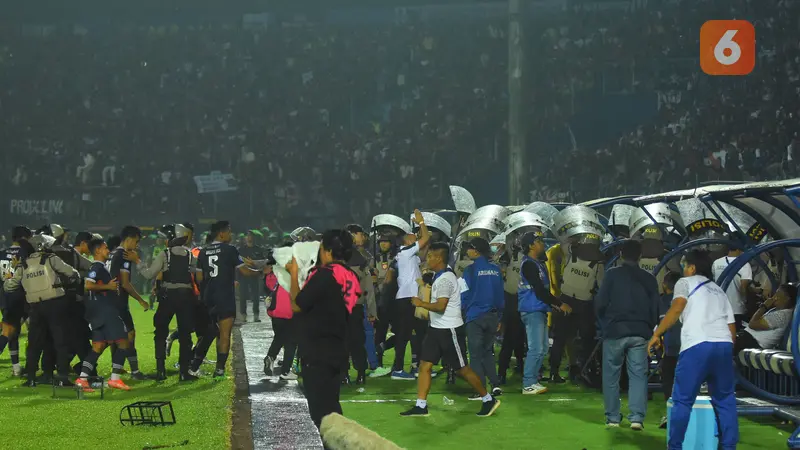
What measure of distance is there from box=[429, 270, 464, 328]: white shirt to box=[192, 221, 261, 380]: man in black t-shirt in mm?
3916

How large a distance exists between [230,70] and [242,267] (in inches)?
1237

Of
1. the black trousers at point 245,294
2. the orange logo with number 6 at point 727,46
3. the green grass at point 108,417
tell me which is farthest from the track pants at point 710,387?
the orange logo with number 6 at point 727,46

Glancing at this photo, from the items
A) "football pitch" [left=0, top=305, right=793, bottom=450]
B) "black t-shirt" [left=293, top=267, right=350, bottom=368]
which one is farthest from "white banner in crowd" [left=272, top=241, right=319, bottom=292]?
"football pitch" [left=0, top=305, right=793, bottom=450]

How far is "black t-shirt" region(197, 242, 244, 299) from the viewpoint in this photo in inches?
600

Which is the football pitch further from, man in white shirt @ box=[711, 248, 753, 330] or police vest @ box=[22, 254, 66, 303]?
man in white shirt @ box=[711, 248, 753, 330]

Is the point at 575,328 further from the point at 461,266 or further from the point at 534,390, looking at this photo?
the point at 461,266

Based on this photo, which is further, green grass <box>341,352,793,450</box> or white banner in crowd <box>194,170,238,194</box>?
white banner in crowd <box>194,170,238,194</box>

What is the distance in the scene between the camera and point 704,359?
902 centimetres

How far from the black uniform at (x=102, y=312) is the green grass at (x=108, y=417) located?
0.67 meters

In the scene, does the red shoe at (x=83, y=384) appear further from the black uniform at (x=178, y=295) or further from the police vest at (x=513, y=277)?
the police vest at (x=513, y=277)

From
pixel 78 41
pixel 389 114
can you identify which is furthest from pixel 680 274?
pixel 78 41

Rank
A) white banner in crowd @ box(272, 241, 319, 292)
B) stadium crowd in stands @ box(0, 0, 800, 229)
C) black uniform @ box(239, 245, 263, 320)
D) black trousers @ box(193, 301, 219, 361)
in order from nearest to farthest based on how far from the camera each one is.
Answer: white banner in crowd @ box(272, 241, 319, 292)
black trousers @ box(193, 301, 219, 361)
black uniform @ box(239, 245, 263, 320)
stadium crowd in stands @ box(0, 0, 800, 229)

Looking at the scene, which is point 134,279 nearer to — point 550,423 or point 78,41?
point 78,41

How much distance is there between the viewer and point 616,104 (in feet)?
133
